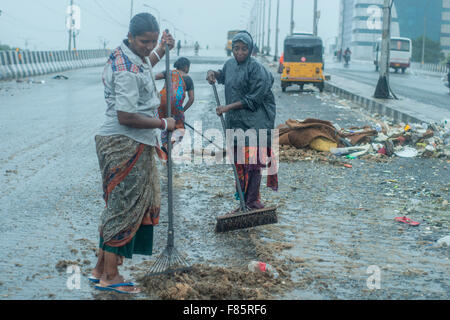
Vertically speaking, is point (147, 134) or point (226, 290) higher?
point (147, 134)

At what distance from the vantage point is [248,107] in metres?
5.14

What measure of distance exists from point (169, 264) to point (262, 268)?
0.64 metres

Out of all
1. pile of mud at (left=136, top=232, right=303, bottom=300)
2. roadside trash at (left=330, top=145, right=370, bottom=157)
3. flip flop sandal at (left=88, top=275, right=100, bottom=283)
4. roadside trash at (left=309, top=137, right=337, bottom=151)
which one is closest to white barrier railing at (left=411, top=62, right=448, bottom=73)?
roadside trash at (left=330, top=145, right=370, bottom=157)

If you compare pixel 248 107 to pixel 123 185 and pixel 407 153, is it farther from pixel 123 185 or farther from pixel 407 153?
pixel 407 153

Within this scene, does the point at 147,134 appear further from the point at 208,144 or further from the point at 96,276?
the point at 208,144

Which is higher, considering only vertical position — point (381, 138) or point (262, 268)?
point (381, 138)

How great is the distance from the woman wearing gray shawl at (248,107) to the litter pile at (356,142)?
3.57 m

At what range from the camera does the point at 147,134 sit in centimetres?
360

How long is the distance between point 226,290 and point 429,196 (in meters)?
3.83

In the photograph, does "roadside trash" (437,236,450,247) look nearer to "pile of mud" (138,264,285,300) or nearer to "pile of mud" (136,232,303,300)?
"pile of mud" (136,232,303,300)

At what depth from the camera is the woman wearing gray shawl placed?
511cm

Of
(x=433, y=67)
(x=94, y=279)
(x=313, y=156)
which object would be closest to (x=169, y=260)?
(x=94, y=279)

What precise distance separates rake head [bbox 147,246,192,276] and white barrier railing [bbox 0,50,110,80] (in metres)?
21.3
